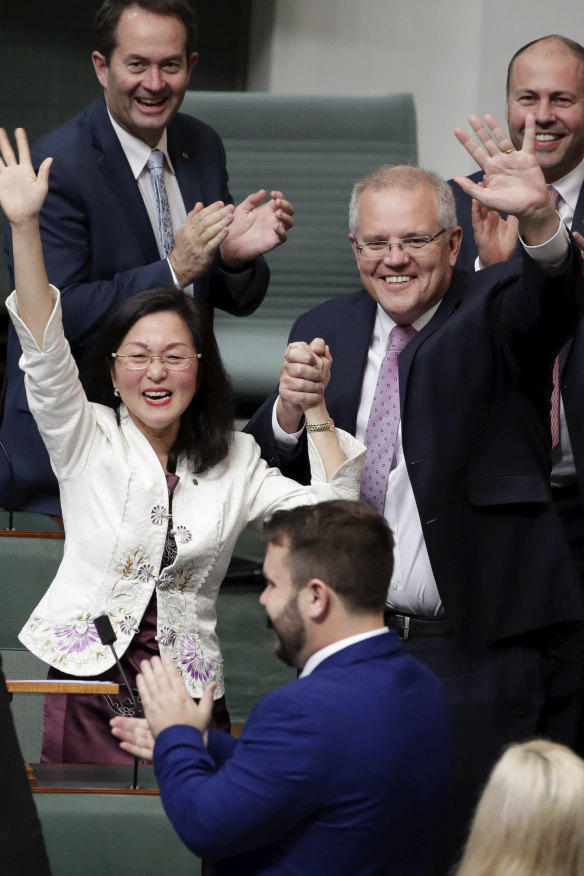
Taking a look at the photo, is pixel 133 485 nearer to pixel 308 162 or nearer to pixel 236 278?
pixel 236 278

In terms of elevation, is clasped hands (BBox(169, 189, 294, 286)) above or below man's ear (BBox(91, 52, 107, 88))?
below

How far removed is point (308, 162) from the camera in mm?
4902

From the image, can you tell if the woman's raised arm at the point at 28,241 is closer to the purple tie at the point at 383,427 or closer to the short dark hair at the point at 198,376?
the short dark hair at the point at 198,376

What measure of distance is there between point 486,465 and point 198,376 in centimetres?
54

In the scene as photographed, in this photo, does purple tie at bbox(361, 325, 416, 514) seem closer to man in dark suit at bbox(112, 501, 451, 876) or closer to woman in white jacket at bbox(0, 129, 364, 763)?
woman in white jacket at bbox(0, 129, 364, 763)

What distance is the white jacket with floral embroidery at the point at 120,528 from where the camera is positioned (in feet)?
7.30

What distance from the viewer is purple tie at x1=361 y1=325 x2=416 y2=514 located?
246cm

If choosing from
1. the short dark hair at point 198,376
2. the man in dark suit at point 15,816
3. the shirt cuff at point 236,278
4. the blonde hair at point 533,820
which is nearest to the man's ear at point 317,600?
the blonde hair at point 533,820

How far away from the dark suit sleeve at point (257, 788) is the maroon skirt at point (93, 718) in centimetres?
55

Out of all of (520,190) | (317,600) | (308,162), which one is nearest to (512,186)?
(520,190)

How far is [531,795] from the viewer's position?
4.99ft

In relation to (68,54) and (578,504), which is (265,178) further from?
(578,504)

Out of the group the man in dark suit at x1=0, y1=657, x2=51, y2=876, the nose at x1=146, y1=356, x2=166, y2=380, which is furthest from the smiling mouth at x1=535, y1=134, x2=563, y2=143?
the man in dark suit at x1=0, y1=657, x2=51, y2=876

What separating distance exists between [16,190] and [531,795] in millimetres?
1353
